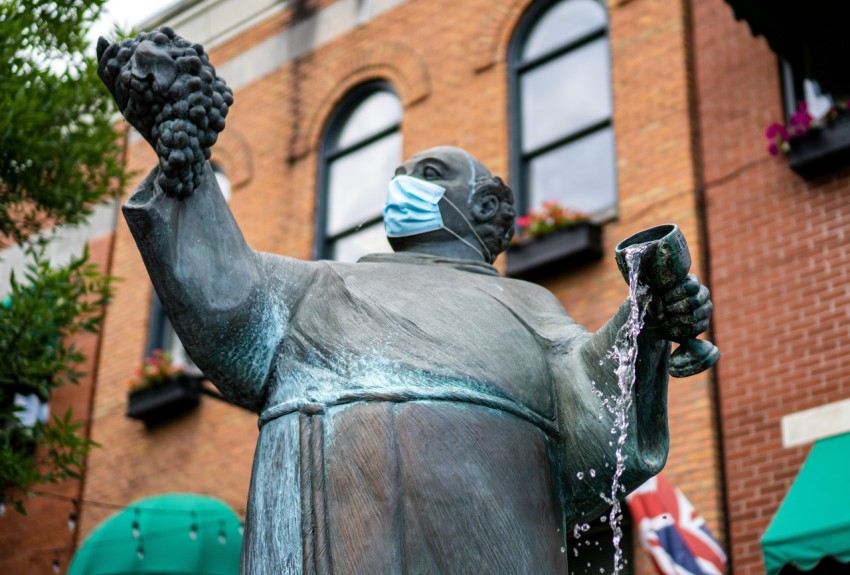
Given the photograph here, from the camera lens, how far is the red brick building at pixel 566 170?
10875mm

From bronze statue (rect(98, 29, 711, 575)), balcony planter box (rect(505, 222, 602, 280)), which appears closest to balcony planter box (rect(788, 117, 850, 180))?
balcony planter box (rect(505, 222, 602, 280))

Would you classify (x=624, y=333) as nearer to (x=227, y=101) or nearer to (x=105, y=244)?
(x=227, y=101)

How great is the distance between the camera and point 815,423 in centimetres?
1042

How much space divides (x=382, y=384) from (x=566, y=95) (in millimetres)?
10368

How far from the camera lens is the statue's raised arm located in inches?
134

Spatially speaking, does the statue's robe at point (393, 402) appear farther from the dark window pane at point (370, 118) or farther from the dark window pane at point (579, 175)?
the dark window pane at point (370, 118)

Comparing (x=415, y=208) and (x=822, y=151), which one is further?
(x=822, y=151)

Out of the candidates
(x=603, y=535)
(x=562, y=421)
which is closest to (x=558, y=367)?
(x=562, y=421)

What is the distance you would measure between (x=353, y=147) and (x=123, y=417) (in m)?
3.66

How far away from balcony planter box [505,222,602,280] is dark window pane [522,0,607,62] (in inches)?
85.7

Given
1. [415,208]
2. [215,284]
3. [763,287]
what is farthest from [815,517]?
[215,284]

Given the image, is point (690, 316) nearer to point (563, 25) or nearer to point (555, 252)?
point (555, 252)

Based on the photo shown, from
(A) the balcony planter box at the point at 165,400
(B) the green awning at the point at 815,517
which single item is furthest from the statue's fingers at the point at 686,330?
(A) the balcony planter box at the point at 165,400

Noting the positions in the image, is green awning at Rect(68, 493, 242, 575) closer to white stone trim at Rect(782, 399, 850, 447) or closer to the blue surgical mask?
white stone trim at Rect(782, 399, 850, 447)
